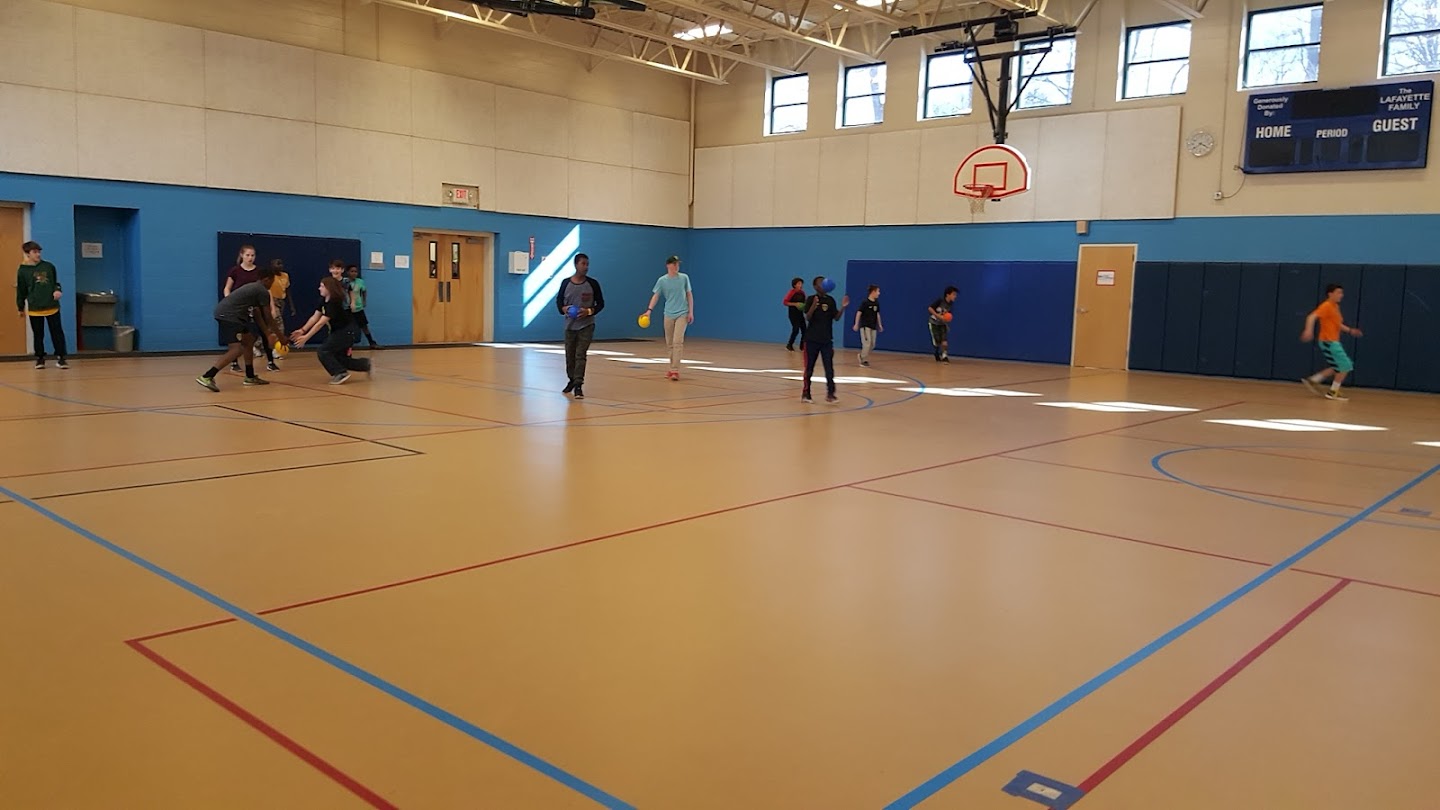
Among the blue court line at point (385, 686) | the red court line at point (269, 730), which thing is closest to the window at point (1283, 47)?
the blue court line at point (385, 686)

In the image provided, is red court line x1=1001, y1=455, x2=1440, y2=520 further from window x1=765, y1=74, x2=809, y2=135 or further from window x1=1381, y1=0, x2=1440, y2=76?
window x1=765, y1=74, x2=809, y2=135

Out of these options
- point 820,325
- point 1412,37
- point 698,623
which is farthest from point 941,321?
point 698,623

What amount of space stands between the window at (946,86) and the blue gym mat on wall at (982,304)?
3.45m

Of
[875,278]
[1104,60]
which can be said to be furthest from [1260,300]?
[875,278]

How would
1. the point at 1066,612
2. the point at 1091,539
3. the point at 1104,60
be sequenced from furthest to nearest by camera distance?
the point at 1104,60
the point at 1091,539
the point at 1066,612

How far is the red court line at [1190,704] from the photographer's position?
129 inches

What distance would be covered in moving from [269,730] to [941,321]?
65.2 ft

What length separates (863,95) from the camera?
1000 inches

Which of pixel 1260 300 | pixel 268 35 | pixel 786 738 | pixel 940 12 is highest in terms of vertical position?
pixel 940 12

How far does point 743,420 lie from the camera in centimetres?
1163

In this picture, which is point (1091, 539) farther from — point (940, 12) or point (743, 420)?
point (940, 12)

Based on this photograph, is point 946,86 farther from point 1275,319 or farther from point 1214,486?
point 1214,486

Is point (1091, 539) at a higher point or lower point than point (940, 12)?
lower

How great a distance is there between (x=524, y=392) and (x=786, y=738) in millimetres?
10924
